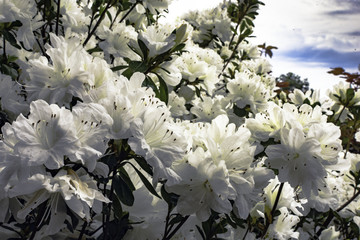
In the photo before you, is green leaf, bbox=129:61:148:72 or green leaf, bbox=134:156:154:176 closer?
green leaf, bbox=134:156:154:176

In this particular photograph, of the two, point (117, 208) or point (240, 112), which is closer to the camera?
point (117, 208)

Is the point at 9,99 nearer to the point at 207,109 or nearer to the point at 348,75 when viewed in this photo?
the point at 207,109

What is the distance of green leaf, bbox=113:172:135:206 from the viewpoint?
1.44 metres

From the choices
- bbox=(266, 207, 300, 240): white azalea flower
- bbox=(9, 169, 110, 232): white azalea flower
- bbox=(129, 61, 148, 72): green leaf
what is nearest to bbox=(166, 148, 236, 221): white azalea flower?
bbox=(9, 169, 110, 232): white azalea flower

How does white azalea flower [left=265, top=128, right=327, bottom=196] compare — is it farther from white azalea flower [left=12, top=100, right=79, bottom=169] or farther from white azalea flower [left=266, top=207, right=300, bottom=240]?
white azalea flower [left=12, top=100, right=79, bottom=169]

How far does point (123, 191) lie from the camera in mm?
1461

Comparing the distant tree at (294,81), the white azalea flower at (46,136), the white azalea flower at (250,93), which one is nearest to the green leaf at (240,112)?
the white azalea flower at (250,93)

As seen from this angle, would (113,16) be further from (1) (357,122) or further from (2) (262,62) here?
(1) (357,122)

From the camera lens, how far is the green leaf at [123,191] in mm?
1444

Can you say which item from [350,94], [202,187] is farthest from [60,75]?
[350,94]

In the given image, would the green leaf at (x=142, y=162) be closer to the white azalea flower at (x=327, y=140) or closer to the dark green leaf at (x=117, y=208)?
the dark green leaf at (x=117, y=208)

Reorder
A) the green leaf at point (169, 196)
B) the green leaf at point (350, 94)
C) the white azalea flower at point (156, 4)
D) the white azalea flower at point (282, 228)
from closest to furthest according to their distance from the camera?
the green leaf at point (169, 196), the white azalea flower at point (282, 228), the white azalea flower at point (156, 4), the green leaf at point (350, 94)

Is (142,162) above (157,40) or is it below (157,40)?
below

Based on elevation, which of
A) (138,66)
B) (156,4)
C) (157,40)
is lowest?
(138,66)
